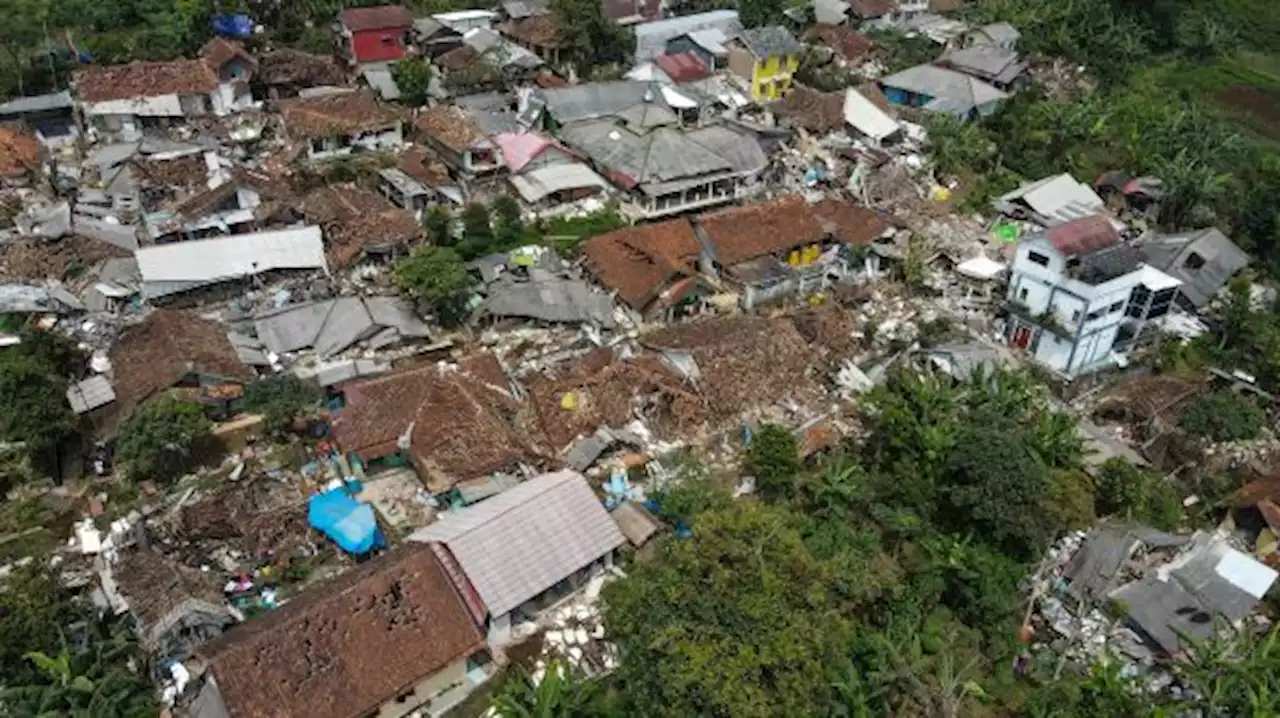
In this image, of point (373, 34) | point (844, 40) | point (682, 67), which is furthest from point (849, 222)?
point (373, 34)

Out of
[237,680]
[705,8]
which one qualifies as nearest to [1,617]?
[237,680]

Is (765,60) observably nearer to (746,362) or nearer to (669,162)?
(669,162)

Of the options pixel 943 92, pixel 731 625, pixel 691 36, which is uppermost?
pixel 731 625

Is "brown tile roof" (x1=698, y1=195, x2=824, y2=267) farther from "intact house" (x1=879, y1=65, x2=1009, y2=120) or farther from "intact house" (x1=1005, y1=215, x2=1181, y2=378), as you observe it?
"intact house" (x1=879, y1=65, x2=1009, y2=120)

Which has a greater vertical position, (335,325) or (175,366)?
(175,366)

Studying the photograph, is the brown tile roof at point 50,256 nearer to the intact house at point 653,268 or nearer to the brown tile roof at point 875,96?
the intact house at point 653,268

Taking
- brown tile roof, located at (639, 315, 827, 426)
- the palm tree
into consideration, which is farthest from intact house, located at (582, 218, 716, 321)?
the palm tree
